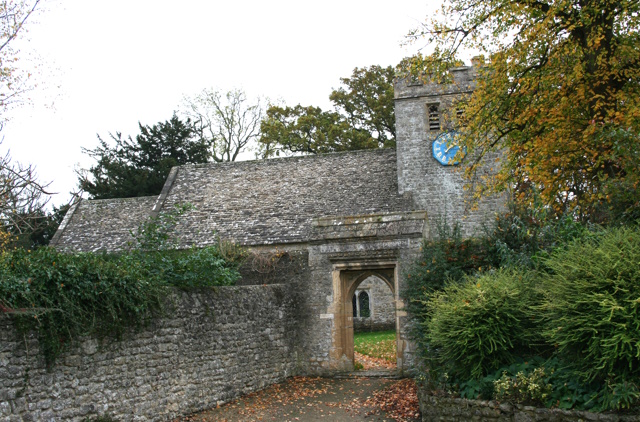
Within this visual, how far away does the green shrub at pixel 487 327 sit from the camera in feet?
25.1

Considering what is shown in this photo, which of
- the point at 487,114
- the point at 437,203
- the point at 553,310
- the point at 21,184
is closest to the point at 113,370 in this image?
the point at 21,184

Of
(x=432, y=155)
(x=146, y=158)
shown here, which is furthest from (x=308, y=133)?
(x=432, y=155)

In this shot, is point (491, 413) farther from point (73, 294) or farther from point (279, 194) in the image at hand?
point (279, 194)

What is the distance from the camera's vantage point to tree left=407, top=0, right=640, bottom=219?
9758 mm

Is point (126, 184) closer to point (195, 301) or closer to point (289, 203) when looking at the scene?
point (289, 203)

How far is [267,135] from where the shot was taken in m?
33.7

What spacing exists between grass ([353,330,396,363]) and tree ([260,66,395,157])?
35.6 ft

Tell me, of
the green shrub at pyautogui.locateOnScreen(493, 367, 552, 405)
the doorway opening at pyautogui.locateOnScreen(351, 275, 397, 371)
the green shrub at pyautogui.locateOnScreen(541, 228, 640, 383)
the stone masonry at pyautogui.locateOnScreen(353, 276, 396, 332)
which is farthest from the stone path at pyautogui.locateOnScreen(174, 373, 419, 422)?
the stone masonry at pyautogui.locateOnScreen(353, 276, 396, 332)

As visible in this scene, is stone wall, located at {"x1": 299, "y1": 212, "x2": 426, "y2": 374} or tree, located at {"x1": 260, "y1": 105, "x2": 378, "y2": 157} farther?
tree, located at {"x1": 260, "y1": 105, "x2": 378, "y2": 157}

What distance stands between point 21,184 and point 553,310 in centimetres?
759

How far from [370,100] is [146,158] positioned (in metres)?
13.2

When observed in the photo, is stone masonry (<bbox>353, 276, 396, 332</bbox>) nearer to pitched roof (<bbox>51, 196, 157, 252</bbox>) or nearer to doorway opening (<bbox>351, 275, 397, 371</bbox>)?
doorway opening (<bbox>351, 275, 397, 371</bbox>)

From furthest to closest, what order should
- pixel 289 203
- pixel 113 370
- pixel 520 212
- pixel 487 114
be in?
pixel 289 203 < pixel 520 212 < pixel 487 114 < pixel 113 370

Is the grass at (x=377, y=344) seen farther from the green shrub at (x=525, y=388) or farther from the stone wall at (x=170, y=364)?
the green shrub at (x=525, y=388)
